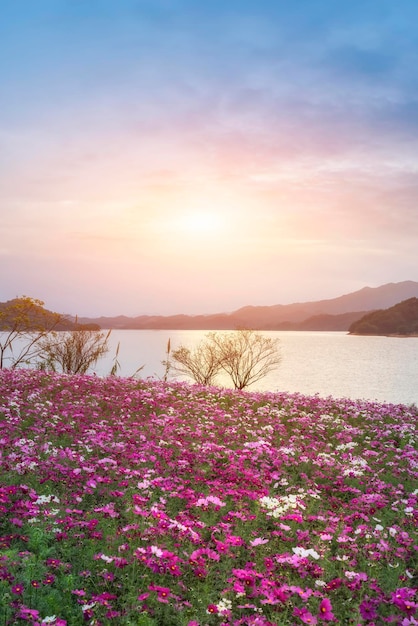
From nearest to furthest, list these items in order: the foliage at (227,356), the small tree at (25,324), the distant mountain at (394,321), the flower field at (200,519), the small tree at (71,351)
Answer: the flower field at (200,519)
the small tree at (25,324)
the small tree at (71,351)
the foliage at (227,356)
the distant mountain at (394,321)

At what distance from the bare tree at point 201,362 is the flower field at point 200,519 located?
1705cm

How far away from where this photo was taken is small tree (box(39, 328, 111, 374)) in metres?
27.0

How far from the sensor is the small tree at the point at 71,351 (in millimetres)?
27031

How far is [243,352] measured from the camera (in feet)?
99.0

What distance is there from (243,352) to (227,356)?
101 centimetres

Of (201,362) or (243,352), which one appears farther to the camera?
(201,362)

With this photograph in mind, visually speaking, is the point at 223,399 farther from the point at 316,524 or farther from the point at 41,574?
the point at 41,574

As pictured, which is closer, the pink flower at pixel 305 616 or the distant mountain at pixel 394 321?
the pink flower at pixel 305 616

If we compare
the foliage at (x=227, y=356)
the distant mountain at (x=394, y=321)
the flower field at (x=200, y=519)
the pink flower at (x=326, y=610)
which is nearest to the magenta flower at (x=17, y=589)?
the flower field at (x=200, y=519)

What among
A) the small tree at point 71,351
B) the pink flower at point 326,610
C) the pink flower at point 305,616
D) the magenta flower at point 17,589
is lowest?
the pink flower at point 305,616

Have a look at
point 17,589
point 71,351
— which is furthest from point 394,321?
point 17,589

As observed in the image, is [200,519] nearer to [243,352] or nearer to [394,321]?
[243,352]

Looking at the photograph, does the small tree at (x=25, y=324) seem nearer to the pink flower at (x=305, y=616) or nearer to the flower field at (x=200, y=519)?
the flower field at (x=200, y=519)

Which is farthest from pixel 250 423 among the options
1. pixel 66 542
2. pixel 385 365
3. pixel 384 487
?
pixel 385 365
